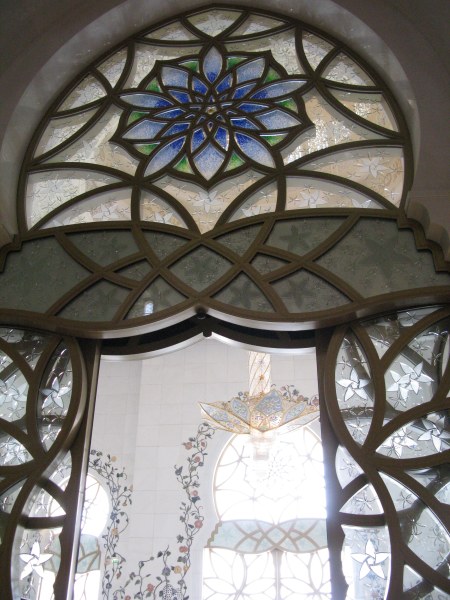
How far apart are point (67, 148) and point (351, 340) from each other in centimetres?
213

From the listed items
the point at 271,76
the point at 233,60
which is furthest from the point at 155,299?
the point at 233,60

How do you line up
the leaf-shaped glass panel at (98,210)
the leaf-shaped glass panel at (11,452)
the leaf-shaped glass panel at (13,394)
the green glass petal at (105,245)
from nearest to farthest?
the leaf-shaped glass panel at (11,452) < the leaf-shaped glass panel at (13,394) < the green glass petal at (105,245) < the leaf-shaped glass panel at (98,210)

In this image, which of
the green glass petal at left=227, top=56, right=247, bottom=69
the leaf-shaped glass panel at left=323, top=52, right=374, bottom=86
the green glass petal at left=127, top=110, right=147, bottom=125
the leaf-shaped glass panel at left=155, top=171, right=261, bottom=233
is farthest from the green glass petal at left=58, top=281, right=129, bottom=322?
the leaf-shaped glass panel at left=323, top=52, right=374, bottom=86

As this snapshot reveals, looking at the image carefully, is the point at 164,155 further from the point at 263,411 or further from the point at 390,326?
the point at 263,411

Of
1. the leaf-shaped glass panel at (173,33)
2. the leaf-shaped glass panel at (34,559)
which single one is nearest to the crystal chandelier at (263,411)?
the leaf-shaped glass panel at (173,33)

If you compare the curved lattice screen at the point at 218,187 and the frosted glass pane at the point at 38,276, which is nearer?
the curved lattice screen at the point at 218,187

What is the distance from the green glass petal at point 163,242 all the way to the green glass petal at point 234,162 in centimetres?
58

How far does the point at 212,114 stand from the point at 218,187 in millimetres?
578

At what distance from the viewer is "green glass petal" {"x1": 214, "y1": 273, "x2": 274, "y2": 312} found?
334cm

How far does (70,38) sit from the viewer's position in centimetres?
429

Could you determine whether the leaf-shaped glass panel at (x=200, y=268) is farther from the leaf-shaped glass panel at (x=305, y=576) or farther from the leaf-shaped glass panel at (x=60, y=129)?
the leaf-shaped glass panel at (x=305, y=576)

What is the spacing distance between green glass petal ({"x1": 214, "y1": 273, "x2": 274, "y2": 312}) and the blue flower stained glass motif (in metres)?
0.78

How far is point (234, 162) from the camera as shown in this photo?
3.95 meters

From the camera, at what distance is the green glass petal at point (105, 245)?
364 centimetres
